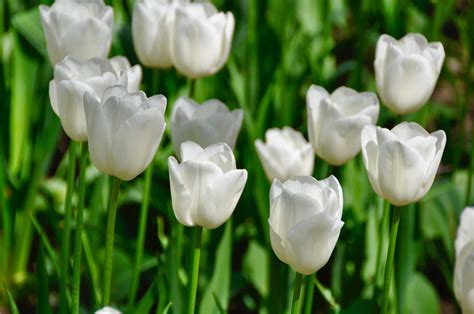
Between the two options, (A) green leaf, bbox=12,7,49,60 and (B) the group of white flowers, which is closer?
(B) the group of white flowers

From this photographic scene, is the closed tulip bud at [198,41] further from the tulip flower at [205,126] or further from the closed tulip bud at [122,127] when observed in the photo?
the closed tulip bud at [122,127]

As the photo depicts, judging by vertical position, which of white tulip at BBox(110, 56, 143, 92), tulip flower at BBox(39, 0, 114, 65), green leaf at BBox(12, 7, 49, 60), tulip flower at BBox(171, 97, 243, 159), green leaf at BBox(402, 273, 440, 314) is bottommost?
green leaf at BBox(402, 273, 440, 314)

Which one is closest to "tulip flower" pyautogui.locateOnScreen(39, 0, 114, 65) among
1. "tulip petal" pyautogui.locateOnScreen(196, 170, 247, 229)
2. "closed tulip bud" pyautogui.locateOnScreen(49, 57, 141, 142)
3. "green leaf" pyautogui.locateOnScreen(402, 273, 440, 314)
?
"closed tulip bud" pyautogui.locateOnScreen(49, 57, 141, 142)

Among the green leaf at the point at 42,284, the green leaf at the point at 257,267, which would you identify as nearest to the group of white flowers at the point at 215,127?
the green leaf at the point at 42,284

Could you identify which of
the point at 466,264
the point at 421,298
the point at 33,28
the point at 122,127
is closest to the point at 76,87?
the point at 122,127

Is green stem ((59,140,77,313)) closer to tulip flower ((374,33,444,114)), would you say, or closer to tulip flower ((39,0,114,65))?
tulip flower ((39,0,114,65))

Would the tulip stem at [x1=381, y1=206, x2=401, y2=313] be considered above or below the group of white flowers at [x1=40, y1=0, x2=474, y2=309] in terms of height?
below

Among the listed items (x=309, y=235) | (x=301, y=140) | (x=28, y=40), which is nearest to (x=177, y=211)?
(x=309, y=235)

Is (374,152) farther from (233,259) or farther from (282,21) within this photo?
(282,21)
